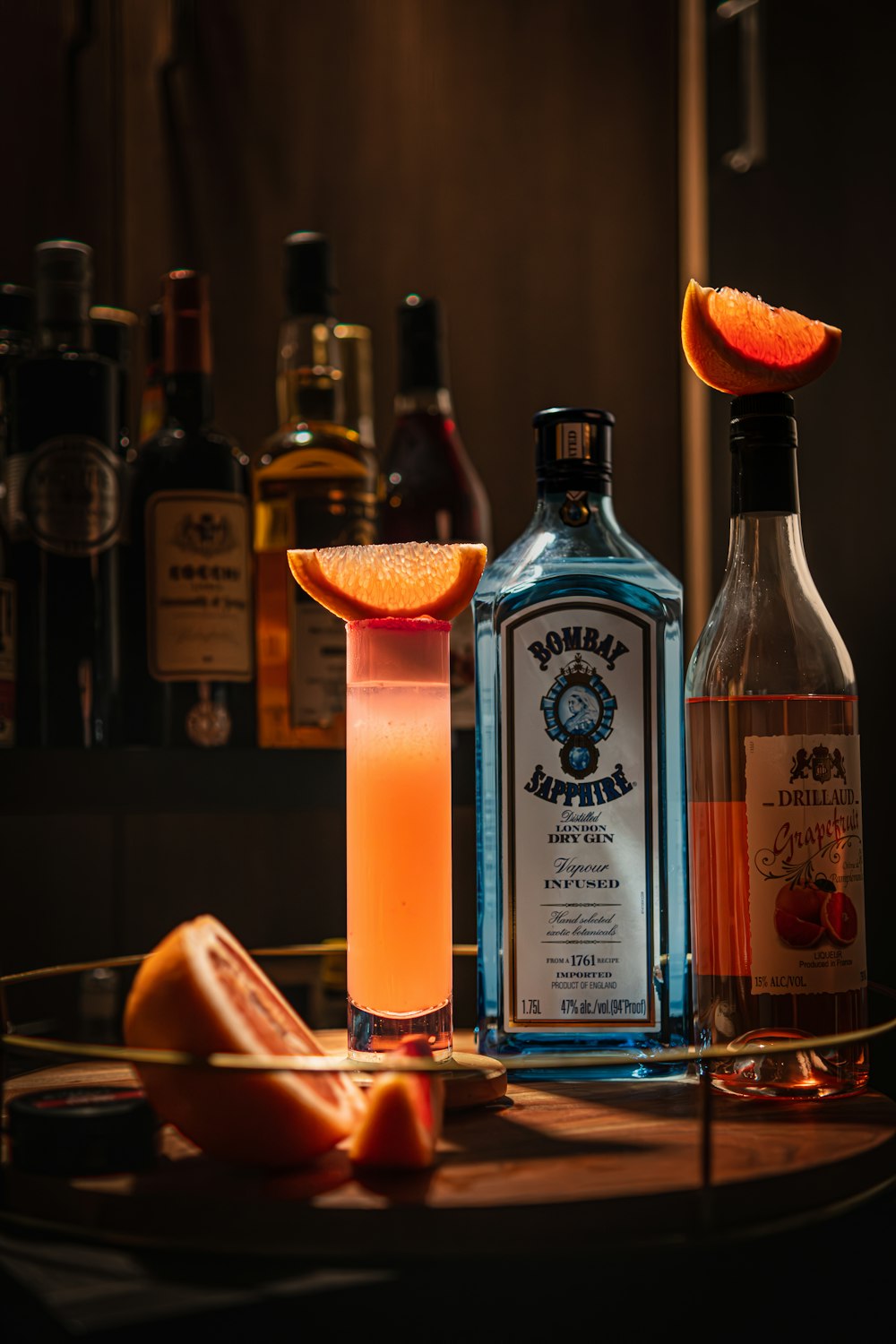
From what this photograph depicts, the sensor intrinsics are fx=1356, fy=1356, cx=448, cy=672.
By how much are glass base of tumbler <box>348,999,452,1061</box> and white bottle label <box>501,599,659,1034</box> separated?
57mm

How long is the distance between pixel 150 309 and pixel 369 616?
20.4 inches

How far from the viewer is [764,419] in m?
0.67

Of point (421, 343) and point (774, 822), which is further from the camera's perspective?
point (421, 343)

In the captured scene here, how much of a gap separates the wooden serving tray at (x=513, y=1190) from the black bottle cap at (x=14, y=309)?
63cm

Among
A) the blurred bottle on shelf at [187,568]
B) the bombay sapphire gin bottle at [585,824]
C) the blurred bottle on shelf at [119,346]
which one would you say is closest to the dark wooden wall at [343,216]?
the blurred bottle on shelf at [119,346]

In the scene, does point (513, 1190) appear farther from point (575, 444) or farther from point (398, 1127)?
point (575, 444)

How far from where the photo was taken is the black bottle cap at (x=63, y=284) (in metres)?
0.88

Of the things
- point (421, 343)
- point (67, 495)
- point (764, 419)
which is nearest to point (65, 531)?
point (67, 495)

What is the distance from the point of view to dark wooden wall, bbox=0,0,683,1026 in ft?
3.53

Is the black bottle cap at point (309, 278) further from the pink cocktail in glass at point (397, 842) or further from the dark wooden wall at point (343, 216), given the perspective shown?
the pink cocktail in glass at point (397, 842)

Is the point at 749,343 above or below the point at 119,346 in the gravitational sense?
below

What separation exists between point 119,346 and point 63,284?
11 centimetres

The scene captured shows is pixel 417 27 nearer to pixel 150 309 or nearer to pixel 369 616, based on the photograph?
pixel 150 309

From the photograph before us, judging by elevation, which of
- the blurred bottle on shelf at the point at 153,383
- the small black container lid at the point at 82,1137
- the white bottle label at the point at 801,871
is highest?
the blurred bottle on shelf at the point at 153,383
